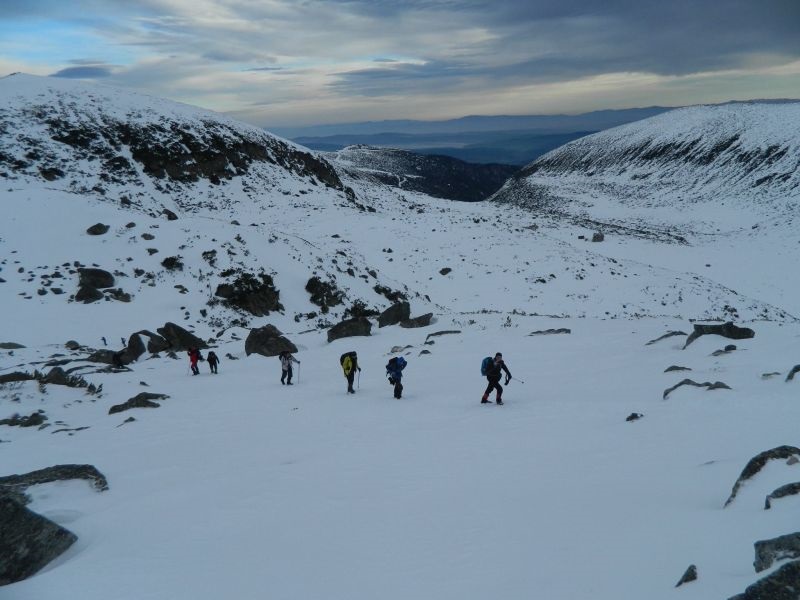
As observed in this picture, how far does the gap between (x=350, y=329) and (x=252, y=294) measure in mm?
6942

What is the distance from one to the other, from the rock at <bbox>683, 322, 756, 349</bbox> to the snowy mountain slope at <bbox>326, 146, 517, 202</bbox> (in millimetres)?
127675

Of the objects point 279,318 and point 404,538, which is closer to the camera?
point 404,538

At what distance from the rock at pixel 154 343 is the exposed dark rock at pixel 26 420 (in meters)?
8.12

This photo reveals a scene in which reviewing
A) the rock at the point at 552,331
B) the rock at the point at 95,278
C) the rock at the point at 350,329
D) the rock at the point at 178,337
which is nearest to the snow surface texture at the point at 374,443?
the rock at the point at 552,331

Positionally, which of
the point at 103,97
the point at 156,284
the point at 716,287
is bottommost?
the point at 716,287

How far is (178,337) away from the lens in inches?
891

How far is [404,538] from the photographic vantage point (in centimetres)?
668

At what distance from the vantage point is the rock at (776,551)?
4.28 meters

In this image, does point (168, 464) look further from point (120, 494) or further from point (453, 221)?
point (453, 221)

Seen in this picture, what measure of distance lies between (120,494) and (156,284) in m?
20.3

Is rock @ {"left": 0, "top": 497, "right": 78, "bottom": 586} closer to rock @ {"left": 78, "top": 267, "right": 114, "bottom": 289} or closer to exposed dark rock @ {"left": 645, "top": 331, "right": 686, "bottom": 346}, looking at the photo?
exposed dark rock @ {"left": 645, "top": 331, "right": 686, "bottom": 346}

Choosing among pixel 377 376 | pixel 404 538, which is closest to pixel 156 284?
pixel 377 376

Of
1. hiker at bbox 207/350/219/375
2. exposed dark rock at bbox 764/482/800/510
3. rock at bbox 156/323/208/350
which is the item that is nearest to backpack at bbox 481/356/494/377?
exposed dark rock at bbox 764/482/800/510

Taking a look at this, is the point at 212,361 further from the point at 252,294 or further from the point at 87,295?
the point at 87,295
